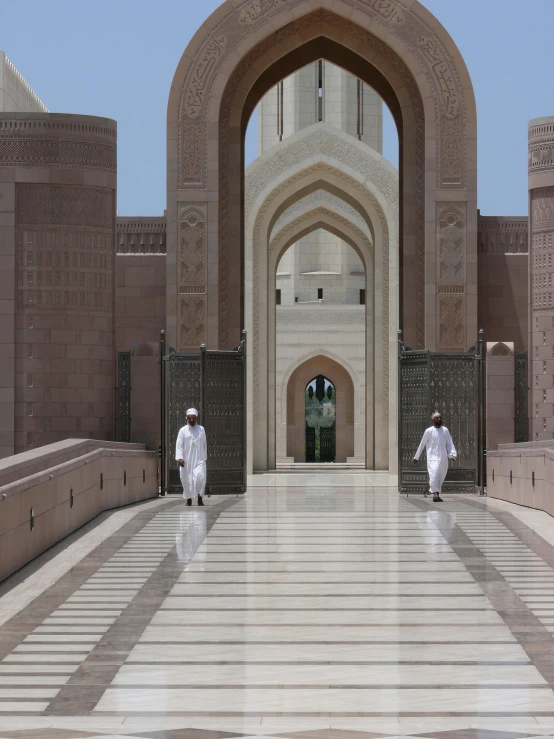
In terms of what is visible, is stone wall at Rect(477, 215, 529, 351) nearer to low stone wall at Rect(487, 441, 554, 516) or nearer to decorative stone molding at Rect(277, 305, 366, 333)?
low stone wall at Rect(487, 441, 554, 516)

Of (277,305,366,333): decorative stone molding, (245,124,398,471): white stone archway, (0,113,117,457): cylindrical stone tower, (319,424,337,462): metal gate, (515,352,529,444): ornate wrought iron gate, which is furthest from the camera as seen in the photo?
(319,424,337,462): metal gate

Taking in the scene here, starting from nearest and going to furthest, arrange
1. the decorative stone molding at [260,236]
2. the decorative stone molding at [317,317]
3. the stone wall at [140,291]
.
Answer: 1. the stone wall at [140,291]
2. the decorative stone molding at [260,236]
3. the decorative stone molding at [317,317]

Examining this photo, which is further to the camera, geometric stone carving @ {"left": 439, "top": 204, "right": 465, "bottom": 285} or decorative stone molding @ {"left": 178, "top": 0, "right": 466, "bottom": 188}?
decorative stone molding @ {"left": 178, "top": 0, "right": 466, "bottom": 188}

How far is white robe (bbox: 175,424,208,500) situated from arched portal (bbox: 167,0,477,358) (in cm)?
206

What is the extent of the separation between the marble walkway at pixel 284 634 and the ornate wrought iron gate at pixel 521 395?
3.45m

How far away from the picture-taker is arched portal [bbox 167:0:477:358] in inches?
483

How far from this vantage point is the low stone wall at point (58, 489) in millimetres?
6301

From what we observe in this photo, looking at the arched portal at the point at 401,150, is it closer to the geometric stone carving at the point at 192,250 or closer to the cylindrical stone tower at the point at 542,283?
the geometric stone carving at the point at 192,250

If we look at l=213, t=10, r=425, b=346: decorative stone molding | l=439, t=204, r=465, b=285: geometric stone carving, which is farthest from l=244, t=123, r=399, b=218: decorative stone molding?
l=439, t=204, r=465, b=285: geometric stone carving

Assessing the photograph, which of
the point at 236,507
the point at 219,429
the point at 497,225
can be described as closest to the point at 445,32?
the point at 497,225

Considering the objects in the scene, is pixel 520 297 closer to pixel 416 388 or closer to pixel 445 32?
pixel 416 388

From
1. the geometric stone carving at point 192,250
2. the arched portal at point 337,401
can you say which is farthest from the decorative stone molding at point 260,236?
the arched portal at point 337,401

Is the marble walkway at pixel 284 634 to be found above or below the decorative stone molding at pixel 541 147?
below

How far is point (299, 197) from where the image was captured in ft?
59.6
